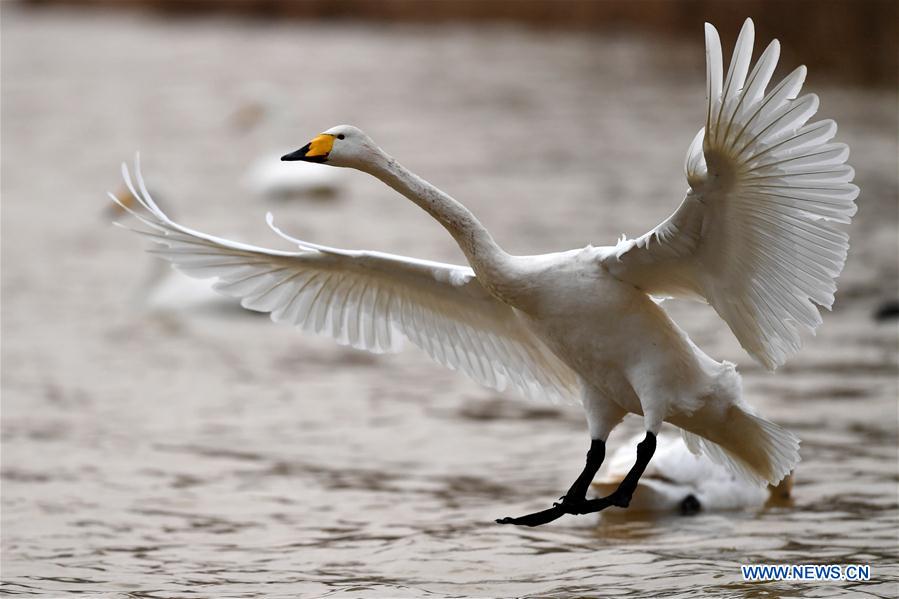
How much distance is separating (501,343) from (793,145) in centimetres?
204

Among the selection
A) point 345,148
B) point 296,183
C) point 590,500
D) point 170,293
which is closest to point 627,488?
point 590,500

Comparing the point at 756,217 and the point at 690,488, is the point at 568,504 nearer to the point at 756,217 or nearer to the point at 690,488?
the point at 756,217

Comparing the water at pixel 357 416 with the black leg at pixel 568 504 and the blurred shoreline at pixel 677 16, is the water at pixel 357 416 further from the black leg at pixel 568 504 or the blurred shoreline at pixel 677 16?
the blurred shoreline at pixel 677 16

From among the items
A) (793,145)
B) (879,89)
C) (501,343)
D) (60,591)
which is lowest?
(60,591)

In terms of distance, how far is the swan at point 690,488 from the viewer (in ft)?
23.7

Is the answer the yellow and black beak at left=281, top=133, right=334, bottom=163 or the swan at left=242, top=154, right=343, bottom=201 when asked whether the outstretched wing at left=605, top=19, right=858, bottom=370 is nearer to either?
the yellow and black beak at left=281, top=133, right=334, bottom=163

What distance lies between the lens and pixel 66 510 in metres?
7.41

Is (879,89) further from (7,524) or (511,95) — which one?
(7,524)

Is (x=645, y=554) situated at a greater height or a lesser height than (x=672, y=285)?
lesser

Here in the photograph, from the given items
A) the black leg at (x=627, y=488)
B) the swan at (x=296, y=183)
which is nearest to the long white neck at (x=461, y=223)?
the black leg at (x=627, y=488)

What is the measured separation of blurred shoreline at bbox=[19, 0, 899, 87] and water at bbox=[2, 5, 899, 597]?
6.24m

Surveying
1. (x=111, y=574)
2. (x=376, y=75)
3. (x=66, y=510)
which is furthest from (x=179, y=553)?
(x=376, y=75)

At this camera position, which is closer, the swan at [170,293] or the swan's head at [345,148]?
the swan's head at [345,148]

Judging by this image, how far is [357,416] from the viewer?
31.2ft
